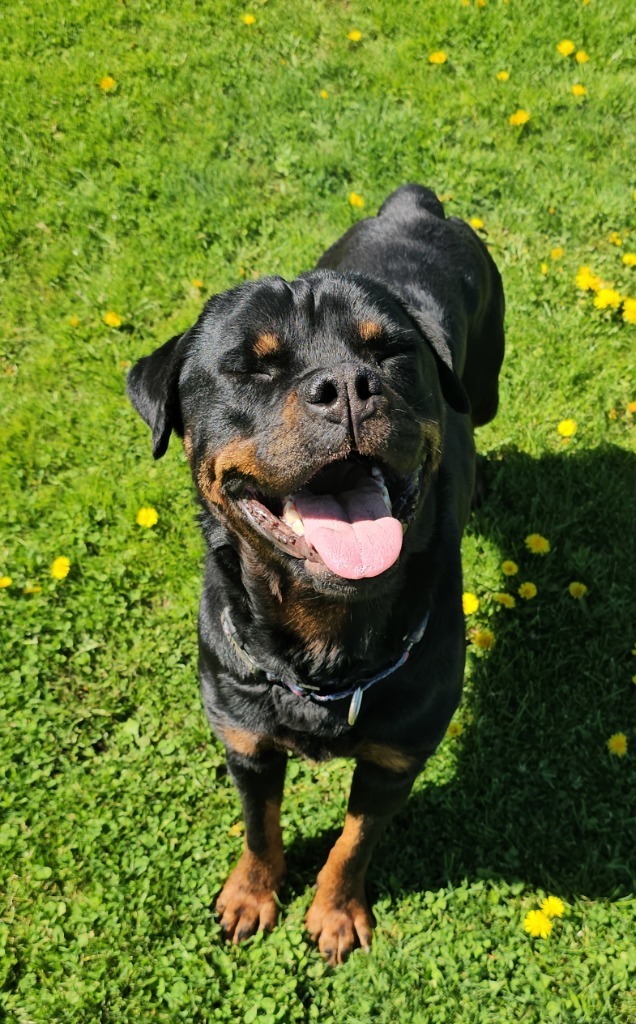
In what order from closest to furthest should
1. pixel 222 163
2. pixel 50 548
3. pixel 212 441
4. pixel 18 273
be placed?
pixel 212 441 < pixel 50 548 < pixel 18 273 < pixel 222 163

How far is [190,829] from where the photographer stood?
122 inches

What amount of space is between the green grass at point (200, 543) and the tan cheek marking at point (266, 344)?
1718 millimetres

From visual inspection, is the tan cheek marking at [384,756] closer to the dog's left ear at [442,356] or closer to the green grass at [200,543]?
the green grass at [200,543]

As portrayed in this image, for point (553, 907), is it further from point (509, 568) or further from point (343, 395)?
point (343, 395)

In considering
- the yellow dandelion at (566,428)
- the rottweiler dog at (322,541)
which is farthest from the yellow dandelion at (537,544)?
the rottweiler dog at (322,541)

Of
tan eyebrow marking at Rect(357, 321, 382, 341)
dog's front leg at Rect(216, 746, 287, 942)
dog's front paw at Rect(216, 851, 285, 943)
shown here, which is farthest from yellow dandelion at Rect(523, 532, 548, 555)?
tan eyebrow marking at Rect(357, 321, 382, 341)

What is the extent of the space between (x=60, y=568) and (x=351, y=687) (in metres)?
1.73

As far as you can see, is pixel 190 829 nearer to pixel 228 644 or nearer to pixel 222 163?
pixel 228 644

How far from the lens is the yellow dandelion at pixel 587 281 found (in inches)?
174

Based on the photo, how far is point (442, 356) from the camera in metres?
2.45

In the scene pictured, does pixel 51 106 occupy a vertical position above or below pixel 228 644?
above

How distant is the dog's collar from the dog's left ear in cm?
66

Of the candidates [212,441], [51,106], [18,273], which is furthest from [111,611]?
[51,106]

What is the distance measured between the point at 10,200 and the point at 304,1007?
4290mm
